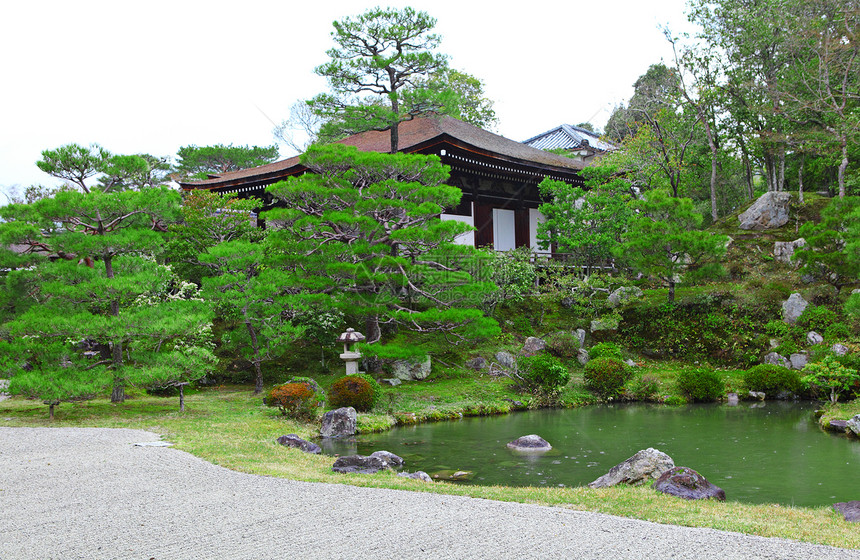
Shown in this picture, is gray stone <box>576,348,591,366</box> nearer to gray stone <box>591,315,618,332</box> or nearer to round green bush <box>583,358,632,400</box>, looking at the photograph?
gray stone <box>591,315,618,332</box>

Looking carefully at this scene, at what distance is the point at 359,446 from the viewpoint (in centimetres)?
1007

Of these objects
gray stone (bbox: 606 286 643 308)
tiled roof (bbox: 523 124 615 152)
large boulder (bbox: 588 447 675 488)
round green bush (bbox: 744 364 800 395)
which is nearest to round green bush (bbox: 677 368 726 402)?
round green bush (bbox: 744 364 800 395)

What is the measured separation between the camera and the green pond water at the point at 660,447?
25.1ft

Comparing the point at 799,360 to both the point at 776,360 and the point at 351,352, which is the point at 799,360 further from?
the point at 351,352

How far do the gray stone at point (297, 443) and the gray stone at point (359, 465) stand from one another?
4.78 feet

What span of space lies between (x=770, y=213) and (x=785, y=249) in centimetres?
249

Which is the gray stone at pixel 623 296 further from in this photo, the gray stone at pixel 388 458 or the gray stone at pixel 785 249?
the gray stone at pixel 388 458

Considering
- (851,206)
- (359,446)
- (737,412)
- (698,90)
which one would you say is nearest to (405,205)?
(359,446)

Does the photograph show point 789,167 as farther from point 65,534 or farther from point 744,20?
point 65,534

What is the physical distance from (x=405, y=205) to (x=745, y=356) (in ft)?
33.8

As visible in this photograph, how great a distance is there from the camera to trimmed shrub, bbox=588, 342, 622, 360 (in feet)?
51.9

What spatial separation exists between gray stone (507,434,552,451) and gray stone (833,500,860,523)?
4.39 metres

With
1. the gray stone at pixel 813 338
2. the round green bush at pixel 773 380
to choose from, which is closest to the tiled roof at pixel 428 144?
the round green bush at pixel 773 380

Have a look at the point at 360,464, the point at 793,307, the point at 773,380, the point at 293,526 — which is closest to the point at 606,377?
the point at 773,380
